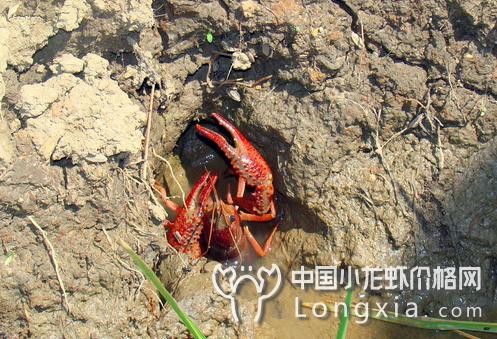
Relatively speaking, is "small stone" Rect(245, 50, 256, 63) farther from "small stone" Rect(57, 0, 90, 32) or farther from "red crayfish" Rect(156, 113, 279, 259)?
"small stone" Rect(57, 0, 90, 32)

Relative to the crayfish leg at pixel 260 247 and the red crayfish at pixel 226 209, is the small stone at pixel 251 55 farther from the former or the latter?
the crayfish leg at pixel 260 247

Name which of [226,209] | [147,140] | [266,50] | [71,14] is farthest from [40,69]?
[226,209]

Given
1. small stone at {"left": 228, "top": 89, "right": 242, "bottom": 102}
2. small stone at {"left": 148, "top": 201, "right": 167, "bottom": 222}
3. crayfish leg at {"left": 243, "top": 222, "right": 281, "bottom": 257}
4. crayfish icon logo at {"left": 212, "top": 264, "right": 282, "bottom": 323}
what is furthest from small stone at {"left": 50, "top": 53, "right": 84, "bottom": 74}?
crayfish leg at {"left": 243, "top": 222, "right": 281, "bottom": 257}

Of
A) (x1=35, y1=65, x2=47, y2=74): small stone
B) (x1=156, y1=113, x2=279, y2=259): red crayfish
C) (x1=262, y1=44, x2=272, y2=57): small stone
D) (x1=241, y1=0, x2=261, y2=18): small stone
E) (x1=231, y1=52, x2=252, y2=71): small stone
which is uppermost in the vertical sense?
(x1=241, y1=0, x2=261, y2=18): small stone

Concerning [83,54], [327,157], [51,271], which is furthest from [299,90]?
[51,271]

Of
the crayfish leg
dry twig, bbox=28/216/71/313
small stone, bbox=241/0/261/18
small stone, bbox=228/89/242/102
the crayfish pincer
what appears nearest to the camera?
dry twig, bbox=28/216/71/313

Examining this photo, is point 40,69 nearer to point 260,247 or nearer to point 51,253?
point 51,253
